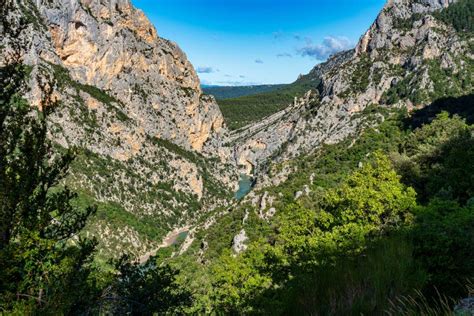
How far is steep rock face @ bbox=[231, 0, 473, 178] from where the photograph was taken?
122750mm

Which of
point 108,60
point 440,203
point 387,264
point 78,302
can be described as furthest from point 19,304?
point 108,60

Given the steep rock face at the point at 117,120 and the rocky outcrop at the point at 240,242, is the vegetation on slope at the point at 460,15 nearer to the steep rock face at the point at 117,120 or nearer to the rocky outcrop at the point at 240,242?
the steep rock face at the point at 117,120

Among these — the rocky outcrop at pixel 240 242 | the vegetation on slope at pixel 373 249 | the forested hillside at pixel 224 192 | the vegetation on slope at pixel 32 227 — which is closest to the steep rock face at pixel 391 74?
the forested hillside at pixel 224 192

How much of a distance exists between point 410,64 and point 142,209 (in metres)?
108

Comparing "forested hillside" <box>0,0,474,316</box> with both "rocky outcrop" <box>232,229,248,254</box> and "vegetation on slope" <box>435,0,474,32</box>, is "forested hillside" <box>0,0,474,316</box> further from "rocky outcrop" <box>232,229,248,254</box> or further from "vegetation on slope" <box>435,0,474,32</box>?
"vegetation on slope" <box>435,0,474,32</box>

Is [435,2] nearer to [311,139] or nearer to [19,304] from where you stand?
[311,139]

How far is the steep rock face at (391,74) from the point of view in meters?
123

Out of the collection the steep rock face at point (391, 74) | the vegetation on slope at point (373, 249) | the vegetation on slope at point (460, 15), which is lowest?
the vegetation on slope at point (373, 249)

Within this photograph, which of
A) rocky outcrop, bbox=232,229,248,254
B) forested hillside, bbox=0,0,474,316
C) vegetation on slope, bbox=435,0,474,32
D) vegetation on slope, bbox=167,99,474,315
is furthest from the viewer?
vegetation on slope, bbox=435,0,474,32

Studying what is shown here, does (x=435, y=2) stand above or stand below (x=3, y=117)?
above

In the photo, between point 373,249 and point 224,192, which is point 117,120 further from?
point 373,249

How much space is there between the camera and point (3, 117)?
11.6 metres

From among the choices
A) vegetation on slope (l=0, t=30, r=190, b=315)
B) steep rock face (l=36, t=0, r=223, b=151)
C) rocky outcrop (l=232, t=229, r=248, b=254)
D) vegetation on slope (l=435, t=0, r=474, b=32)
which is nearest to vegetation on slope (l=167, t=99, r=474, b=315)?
rocky outcrop (l=232, t=229, r=248, b=254)

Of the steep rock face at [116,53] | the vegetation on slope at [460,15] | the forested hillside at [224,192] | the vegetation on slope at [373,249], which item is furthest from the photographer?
the steep rock face at [116,53]
